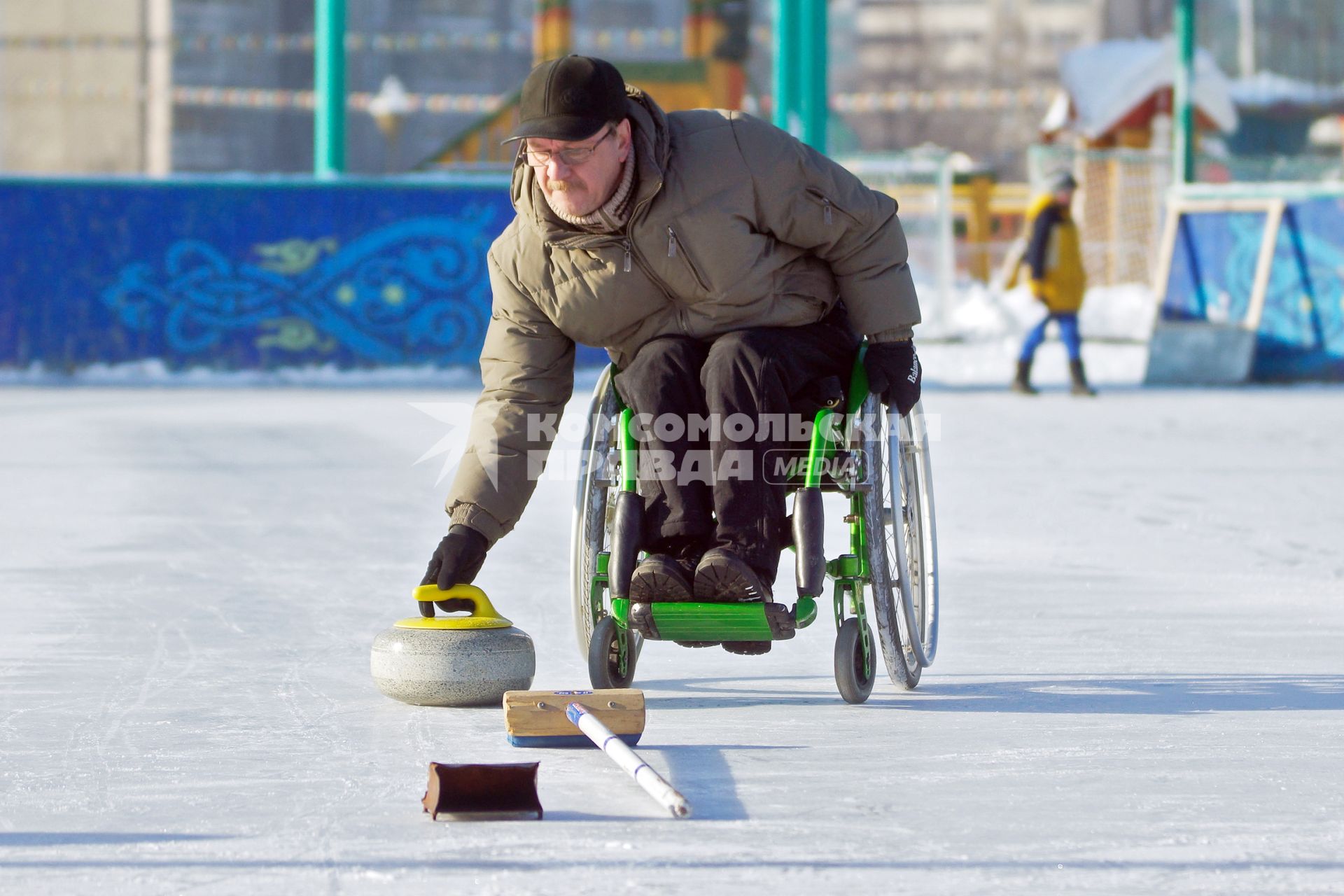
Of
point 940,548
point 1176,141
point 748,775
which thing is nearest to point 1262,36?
point 1176,141

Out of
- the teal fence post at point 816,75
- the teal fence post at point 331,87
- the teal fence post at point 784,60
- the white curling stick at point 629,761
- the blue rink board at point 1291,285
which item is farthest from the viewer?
the teal fence post at point 816,75

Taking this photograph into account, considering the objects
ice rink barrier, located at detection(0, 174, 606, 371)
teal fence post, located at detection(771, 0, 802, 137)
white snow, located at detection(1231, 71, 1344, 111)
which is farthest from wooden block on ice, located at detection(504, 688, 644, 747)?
white snow, located at detection(1231, 71, 1344, 111)

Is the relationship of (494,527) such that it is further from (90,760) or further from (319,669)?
(90,760)

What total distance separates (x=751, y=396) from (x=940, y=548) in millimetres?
2626

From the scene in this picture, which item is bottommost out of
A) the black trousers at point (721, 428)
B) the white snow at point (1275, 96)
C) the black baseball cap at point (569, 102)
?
the black trousers at point (721, 428)

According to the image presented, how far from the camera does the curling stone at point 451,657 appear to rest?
145 inches

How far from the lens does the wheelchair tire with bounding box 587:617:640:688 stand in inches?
149

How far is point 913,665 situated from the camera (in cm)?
392

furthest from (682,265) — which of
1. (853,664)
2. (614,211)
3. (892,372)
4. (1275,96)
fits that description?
(1275,96)

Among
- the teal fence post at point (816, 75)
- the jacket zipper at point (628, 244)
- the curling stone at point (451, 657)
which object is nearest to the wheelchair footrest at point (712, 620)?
the curling stone at point (451, 657)

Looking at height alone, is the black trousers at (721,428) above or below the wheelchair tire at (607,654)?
above

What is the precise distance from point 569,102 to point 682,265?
36 centimetres

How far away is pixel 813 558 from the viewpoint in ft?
12.0

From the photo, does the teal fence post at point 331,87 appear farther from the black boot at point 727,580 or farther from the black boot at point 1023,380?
the black boot at point 727,580
